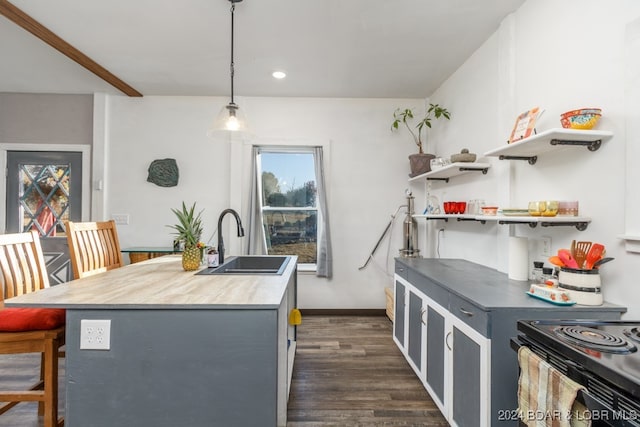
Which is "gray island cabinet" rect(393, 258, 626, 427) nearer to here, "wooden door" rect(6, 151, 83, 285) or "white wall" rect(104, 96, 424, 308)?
"white wall" rect(104, 96, 424, 308)

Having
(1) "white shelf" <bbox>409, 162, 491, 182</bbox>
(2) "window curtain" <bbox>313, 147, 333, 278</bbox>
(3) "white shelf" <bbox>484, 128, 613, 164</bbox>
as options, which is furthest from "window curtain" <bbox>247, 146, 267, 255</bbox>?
(3) "white shelf" <bbox>484, 128, 613, 164</bbox>

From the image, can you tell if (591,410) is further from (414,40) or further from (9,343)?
(414,40)

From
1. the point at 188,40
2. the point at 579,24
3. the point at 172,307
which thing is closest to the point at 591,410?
the point at 172,307

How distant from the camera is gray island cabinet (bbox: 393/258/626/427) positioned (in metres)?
1.41

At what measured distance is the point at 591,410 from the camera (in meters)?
0.86

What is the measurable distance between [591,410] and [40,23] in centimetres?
382

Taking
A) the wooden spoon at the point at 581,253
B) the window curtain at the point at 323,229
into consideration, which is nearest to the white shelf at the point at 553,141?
the wooden spoon at the point at 581,253

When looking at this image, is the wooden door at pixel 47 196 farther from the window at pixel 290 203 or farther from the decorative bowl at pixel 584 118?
the decorative bowl at pixel 584 118

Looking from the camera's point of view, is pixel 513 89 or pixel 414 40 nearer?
pixel 513 89

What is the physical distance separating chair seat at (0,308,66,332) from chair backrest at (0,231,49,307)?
0.13 meters

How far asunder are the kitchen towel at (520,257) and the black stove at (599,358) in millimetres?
750

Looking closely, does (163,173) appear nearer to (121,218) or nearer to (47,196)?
(121,218)

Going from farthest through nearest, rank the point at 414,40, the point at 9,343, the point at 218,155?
the point at 218,155 → the point at 414,40 → the point at 9,343

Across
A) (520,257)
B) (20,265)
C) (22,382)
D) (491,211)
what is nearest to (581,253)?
(520,257)
